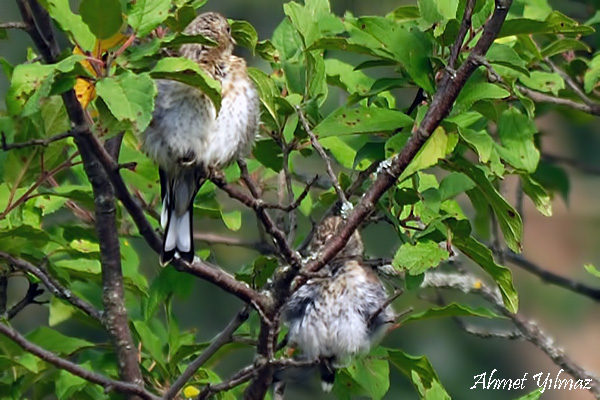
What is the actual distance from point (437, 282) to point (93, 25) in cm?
211

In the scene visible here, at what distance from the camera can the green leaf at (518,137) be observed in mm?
2893

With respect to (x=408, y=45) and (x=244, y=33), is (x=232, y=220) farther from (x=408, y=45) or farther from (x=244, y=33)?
(x=408, y=45)

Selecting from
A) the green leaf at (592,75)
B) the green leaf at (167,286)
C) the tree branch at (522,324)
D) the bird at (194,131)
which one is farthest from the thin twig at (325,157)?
the tree branch at (522,324)

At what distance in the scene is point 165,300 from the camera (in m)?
3.28

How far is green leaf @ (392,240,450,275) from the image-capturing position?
244 centimetres

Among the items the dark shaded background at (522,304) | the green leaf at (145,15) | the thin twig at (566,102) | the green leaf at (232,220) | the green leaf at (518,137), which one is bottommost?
the dark shaded background at (522,304)

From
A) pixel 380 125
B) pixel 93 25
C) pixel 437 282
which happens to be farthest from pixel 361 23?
pixel 437 282

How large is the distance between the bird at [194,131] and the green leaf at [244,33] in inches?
8.2

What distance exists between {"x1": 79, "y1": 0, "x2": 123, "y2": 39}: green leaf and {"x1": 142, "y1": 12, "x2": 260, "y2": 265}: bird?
2.72 feet

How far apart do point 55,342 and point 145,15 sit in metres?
1.15

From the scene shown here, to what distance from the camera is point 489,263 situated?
2.56 m

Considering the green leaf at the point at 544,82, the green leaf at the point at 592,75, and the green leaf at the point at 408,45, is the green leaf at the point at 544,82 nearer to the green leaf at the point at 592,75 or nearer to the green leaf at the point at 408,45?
the green leaf at the point at 592,75

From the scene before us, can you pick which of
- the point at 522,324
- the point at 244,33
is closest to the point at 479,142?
the point at 244,33

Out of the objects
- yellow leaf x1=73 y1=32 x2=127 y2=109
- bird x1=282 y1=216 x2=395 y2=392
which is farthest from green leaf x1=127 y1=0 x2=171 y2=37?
bird x1=282 y1=216 x2=395 y2=392
